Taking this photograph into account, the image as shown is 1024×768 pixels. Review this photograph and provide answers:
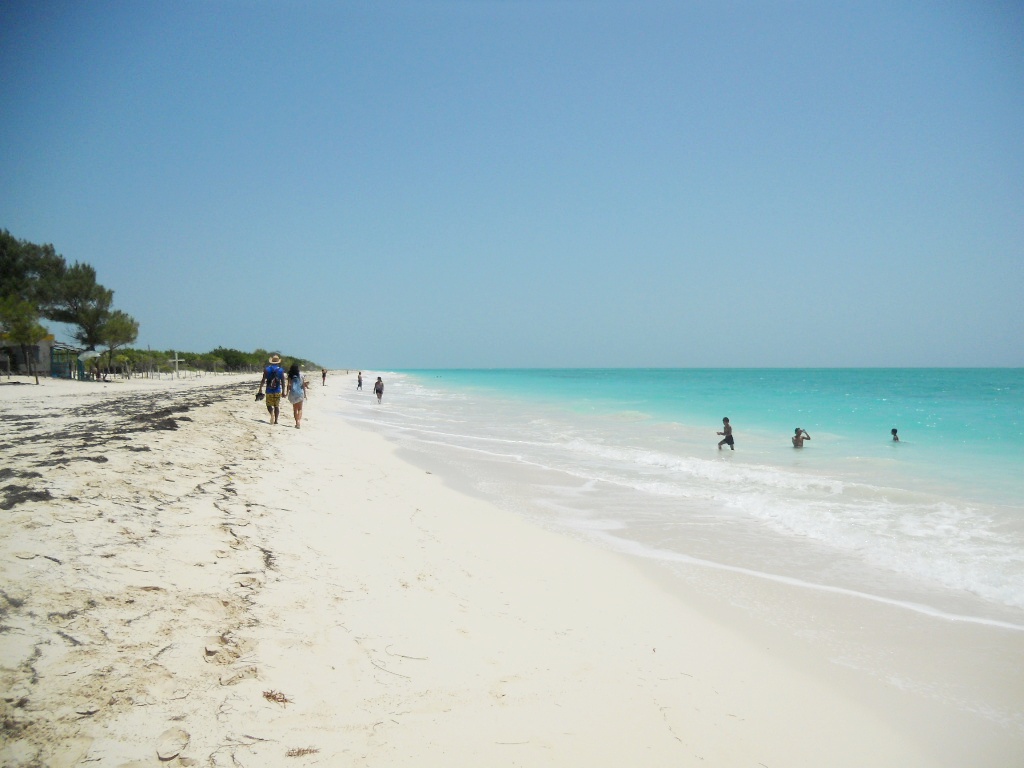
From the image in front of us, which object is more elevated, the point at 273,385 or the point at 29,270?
the point at 29,270

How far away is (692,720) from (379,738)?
6.42 feet

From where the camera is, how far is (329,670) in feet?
10.4

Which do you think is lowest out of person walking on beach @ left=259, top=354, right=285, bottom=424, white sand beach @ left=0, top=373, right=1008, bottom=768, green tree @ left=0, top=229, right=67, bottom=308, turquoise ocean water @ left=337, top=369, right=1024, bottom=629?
turquoise ocean water @ left=337, top=369, right=1024, bottom=629

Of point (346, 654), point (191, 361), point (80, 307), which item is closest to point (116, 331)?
point (80, 307)

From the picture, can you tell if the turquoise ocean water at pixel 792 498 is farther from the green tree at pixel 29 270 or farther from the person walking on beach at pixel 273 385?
the green tree at pixel 29 270

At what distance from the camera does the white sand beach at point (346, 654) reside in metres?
2.56

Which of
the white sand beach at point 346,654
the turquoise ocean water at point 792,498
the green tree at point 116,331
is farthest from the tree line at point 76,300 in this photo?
the white sand beach at point 346,654

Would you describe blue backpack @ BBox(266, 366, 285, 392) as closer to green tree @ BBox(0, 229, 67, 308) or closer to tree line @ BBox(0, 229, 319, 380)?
tree line @ BBox(0, 229, 319, 380)

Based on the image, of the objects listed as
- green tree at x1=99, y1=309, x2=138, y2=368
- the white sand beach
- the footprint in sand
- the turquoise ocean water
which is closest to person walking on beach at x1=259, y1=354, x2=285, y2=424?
the turquoise ocean water

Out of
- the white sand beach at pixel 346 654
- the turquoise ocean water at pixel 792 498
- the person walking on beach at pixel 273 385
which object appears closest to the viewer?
the white sand beach at pixel 346 654

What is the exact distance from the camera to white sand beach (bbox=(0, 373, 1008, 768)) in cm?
256

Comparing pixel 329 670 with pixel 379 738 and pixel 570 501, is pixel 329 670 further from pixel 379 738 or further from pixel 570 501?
pixel 570 501

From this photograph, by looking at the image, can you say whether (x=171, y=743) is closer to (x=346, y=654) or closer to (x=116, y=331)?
(x=346, y=654)

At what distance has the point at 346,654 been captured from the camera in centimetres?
337
